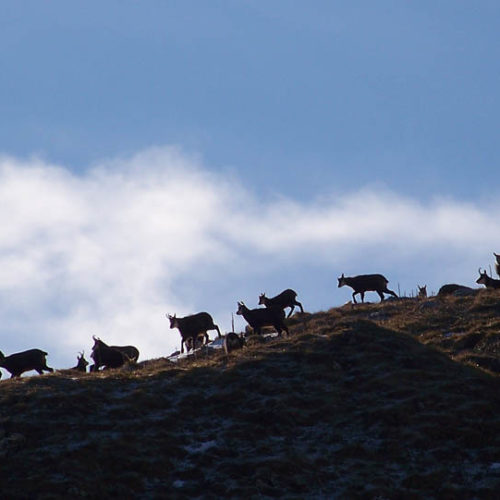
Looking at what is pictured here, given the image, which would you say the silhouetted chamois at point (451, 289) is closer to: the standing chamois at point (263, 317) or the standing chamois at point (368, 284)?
the standing chamois at point (368, 284)

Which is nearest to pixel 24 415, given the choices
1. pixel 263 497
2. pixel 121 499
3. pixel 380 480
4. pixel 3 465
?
pixel 3 465

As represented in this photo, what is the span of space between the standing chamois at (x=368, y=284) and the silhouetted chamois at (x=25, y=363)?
1924 centimetres

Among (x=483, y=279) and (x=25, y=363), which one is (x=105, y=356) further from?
(x=483, y=279)

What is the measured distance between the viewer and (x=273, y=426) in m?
27.6

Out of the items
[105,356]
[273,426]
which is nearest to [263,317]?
[105,356]

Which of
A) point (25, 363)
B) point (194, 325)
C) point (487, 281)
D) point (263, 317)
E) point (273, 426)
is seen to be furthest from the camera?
point (487, 281)

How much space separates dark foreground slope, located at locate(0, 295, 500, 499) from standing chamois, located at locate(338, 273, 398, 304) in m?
14.3

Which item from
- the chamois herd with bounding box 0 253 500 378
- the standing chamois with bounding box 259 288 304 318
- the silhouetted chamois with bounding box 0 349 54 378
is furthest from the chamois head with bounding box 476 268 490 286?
the silhouetted chamois with bounding box 0 349 54 378

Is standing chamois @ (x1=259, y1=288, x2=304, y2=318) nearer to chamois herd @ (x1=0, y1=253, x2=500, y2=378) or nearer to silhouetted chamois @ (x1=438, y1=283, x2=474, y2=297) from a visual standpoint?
chamois herd @ (x1=0, y1=253, x2=500, y2=378)

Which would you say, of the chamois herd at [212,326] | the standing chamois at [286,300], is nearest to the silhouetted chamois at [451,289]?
the chamois herd at [212,326]

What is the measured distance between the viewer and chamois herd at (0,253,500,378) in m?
39.3

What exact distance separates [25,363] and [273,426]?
52.0ft

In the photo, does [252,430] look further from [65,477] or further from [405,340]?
→ [405,340]

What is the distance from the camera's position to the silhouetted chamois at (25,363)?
3931 centimetres
